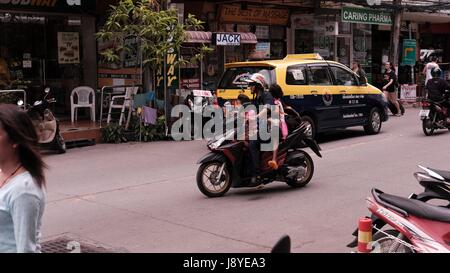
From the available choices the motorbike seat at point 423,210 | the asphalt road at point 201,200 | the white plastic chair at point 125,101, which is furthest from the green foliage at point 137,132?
the motorbike seat at point 423,210

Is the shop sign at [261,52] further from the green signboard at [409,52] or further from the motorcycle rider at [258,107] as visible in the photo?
the motorcycle rider at [258,107]

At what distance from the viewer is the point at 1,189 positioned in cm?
290

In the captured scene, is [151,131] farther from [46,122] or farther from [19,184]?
[19,184]

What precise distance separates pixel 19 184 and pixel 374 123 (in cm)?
1257

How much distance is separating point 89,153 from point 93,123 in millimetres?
2349

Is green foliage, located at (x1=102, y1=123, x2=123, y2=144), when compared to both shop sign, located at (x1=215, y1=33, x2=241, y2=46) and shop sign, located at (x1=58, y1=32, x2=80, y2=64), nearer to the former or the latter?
shop sign, located at (x1=58, y1=32, x2=80, y2=64)

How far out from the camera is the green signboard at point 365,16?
19812 mm

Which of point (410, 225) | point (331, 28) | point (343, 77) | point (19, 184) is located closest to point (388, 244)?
point (410, 225)

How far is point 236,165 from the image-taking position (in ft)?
26.9

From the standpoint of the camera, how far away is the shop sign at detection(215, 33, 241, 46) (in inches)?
637

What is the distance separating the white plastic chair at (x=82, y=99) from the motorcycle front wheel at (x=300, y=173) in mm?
7564

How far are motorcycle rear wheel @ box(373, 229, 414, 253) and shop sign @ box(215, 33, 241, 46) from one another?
11.9 m
